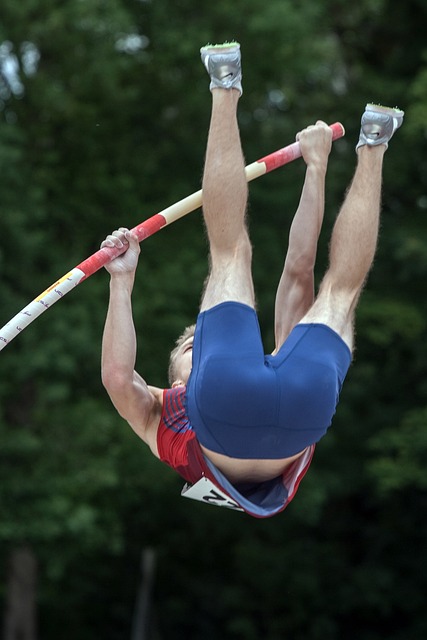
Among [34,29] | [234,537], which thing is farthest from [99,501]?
[34,29]

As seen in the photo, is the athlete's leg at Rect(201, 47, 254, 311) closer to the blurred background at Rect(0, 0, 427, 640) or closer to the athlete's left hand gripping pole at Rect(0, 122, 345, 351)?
the athlete's left hand gripping pole at Rect(0, 122, 345, 351)

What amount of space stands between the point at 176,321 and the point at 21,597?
334 cm

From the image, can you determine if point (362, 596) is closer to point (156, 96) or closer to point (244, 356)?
point (156, 96)

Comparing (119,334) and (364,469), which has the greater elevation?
(119,334)

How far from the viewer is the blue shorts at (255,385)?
3480 mm

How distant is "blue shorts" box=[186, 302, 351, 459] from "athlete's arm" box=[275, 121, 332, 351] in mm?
601

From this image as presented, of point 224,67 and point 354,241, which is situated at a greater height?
point 224,67

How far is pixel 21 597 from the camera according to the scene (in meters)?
12.4

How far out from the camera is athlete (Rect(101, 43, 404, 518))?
351cm

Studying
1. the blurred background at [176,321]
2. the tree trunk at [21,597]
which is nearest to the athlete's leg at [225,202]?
the blurred background at [176,321]

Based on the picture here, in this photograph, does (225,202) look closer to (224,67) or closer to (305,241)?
(224,67)

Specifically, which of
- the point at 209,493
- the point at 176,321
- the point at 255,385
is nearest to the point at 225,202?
the point at 255,385

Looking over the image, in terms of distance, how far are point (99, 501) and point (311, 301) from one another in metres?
8.10

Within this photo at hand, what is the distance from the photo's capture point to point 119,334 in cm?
382
